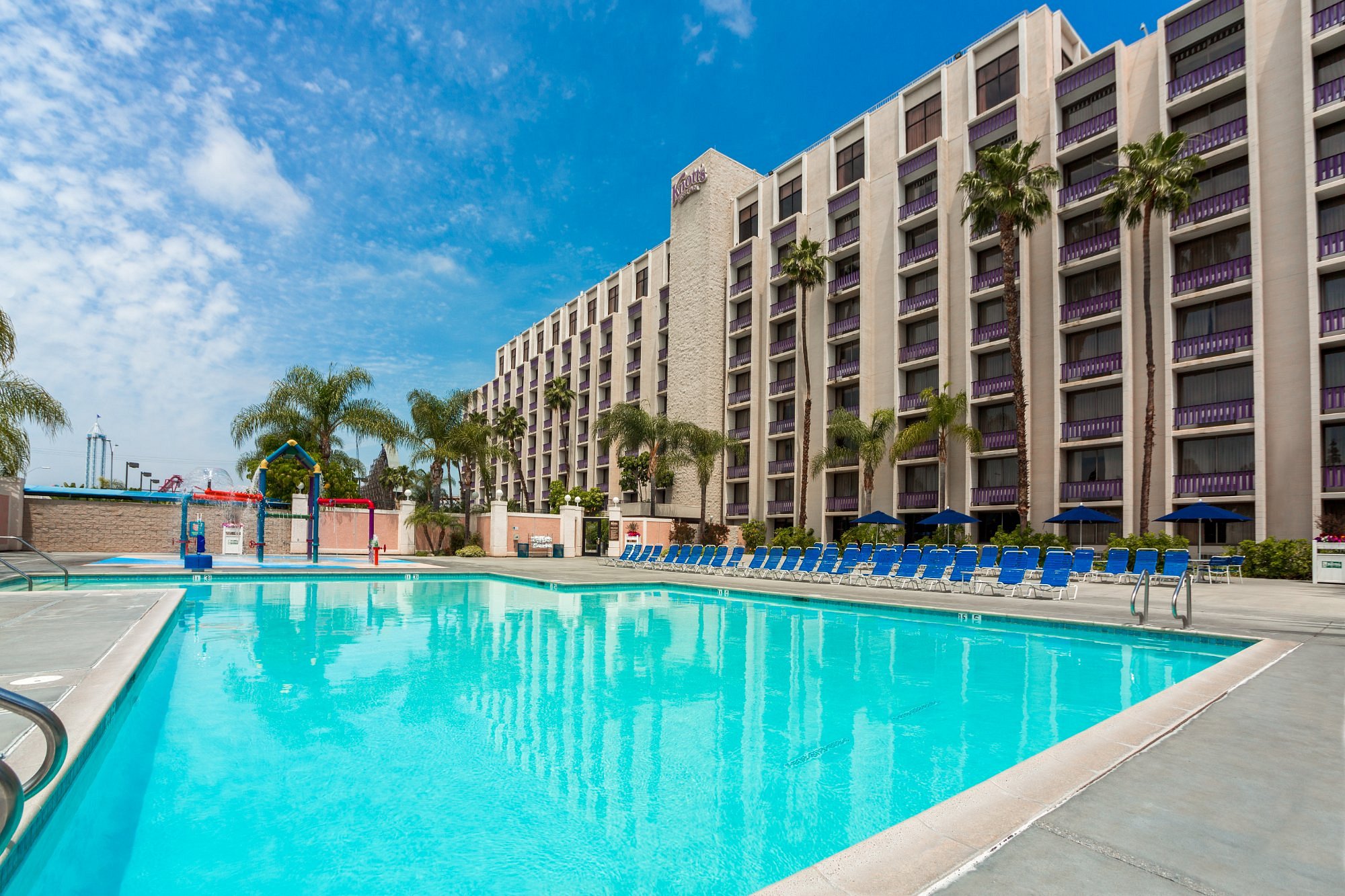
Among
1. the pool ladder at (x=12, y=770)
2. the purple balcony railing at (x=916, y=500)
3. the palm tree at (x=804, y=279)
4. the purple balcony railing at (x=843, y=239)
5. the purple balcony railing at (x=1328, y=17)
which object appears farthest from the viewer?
the purple balcony railing at (x=843, y=239)

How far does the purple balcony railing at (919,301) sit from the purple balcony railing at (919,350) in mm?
1635

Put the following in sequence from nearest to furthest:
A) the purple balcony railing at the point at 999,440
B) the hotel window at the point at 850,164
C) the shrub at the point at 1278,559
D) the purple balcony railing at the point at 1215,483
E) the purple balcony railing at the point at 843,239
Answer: the shrub at the point at 1278,559, the purple balcony railing at the point at 1215,483, the purple balcony railing at the point at 999,440, the purple balcony railing at the point at 843,239, the hotel window at the point at 850,164

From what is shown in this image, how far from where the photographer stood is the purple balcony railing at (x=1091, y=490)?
26.2 m

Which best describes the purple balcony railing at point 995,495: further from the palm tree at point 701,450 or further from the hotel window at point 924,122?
the hotel window at point 924,122

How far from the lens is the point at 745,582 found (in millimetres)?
19141

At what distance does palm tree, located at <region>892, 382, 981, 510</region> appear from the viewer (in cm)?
2983

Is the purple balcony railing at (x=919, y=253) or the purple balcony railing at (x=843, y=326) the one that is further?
the purple balcony railing at (x=843, y=326)

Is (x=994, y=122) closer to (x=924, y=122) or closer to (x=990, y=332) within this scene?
(x=924, y=122)

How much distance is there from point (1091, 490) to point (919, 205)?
15.8 m

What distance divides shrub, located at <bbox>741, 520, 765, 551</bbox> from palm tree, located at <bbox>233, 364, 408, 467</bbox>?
19.1 meters

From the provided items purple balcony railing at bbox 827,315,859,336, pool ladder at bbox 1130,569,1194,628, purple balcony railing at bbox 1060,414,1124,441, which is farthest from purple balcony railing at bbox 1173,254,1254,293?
pool ladder at bbox 1130,569,1194,628

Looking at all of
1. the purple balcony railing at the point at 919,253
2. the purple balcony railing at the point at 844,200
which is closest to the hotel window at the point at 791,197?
the purple balcony railing at the point at 844,200

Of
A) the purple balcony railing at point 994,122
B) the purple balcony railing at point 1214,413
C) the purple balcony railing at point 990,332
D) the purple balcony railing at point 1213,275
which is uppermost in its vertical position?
the purple balcony railing at point 994,122

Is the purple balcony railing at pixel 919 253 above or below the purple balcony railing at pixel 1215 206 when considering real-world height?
above
